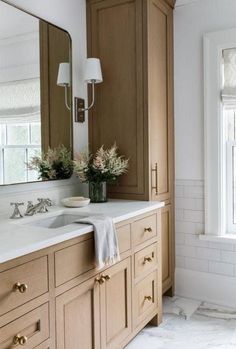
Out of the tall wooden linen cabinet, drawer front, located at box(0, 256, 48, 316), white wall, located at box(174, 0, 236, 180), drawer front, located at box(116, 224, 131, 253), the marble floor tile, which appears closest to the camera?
drawer front, located at box(0, 256, 48, 316)

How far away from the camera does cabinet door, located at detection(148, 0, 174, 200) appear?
2592 mm

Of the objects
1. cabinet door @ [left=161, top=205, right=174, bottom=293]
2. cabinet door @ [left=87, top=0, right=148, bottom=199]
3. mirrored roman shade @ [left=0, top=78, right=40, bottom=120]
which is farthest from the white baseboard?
mirrored roman shade @ [left=0, top=78, right=40, bottom=120]

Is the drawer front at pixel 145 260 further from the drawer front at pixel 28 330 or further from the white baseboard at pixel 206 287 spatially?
the drawer front at pixel 28 330

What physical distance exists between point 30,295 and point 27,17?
1.69 meters

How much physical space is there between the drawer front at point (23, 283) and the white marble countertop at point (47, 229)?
0.06 m

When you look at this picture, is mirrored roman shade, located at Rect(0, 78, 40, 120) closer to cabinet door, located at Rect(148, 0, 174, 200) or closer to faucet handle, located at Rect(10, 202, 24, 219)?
faucet handle, located at Rect(10, 202, 24, 219)

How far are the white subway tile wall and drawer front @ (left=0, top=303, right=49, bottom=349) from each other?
5.79 ft

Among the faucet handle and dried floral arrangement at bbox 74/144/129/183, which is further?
dried floral arrangement at bbox 74/144/129/183

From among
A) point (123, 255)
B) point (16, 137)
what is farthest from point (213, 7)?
point (123, 255)

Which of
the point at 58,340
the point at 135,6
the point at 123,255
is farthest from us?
the point at 135,6

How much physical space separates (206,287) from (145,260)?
0.94 m

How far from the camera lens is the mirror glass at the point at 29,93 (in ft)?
6.70

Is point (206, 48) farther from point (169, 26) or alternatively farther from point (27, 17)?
point (27, 17)

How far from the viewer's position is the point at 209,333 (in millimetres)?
2406
